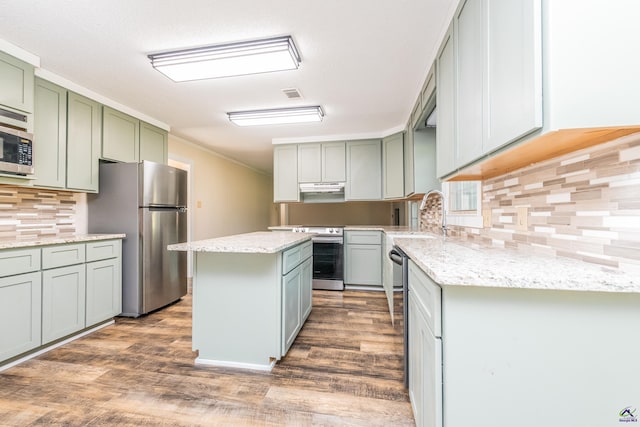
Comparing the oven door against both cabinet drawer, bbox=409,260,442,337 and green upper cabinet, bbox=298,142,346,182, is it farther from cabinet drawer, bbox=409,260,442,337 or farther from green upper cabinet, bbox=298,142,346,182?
cabinet drawer, bbox=409,260,442,337

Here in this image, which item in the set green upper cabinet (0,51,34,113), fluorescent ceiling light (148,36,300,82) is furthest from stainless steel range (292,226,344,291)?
green upper cabinet (0,51,34,113)

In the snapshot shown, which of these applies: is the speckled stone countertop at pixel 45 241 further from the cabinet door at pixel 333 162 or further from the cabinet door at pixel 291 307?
the cabinet door at pixel 333 162

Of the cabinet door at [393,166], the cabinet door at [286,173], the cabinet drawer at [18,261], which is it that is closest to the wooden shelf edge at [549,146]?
the cabinet door at [393,166]

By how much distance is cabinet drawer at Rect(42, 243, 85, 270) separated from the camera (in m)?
2.24

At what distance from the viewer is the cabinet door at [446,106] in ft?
5.74

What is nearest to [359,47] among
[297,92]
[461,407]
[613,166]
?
[297,92]

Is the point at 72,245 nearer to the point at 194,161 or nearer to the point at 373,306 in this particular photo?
the point at 194,161

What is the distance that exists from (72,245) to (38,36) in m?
1.59

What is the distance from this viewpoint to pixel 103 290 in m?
2.75

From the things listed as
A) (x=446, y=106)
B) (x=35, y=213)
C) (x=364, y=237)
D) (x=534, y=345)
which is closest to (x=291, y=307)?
(x=534, y=345)

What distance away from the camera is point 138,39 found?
6.68 feet

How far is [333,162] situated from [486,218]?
2.87 meters

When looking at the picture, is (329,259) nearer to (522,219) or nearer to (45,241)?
(522,219)

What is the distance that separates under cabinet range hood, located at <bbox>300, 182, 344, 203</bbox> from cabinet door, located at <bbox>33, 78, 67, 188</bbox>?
2.91m
